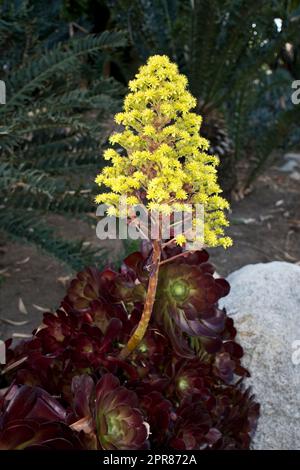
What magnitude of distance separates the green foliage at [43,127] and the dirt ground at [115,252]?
166mm

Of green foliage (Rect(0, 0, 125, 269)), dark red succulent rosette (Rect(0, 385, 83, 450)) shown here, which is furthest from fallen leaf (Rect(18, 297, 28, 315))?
dark red succulent rosette (Rect(0, 385, 83, 450))

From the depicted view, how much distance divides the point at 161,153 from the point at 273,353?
0.73 meters

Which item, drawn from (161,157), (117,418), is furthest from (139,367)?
(161,157)

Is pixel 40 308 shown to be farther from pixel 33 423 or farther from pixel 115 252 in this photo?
pixel 33 423

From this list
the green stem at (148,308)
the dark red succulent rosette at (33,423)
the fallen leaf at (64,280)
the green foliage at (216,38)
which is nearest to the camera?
the dark red succulent rosette at (33,423)

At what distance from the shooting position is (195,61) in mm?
3541

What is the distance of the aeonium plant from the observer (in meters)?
1.01

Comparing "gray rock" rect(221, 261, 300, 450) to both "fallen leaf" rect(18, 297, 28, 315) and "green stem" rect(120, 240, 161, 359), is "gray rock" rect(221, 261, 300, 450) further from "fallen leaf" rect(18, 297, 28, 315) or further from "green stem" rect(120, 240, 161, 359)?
"fallen leaf" rect(18, 297, 28, 315)

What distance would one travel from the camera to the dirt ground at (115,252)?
2.74 metres

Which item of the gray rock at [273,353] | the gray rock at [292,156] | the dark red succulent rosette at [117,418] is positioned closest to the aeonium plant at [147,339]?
the dark red succulent rosette at [117,418]

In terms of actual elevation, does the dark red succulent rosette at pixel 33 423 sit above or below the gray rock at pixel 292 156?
below

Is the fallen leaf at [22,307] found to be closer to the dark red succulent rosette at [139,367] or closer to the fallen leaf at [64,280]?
the fallen leaf at [64,280]

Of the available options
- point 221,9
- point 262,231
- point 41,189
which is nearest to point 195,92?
point 221,9

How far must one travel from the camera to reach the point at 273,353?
1.53 m
